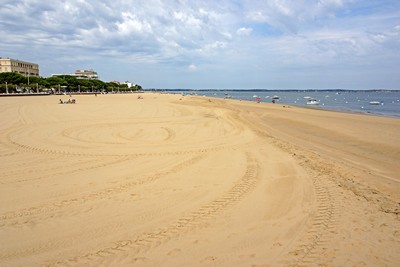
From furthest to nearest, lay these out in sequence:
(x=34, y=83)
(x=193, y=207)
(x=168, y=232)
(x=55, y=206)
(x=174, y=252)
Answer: (x=34, y=83) < (x=193, y=207) < (x=55, y=206) < (x=168, y=232) < (x=174, y=252)

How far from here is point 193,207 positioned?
18.3 feet

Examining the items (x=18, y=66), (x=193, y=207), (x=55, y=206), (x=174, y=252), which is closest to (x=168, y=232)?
(x=174, y=252)

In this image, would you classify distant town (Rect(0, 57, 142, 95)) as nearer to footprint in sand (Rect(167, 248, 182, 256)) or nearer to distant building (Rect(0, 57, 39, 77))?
distant building (Rect(0, 57, 39, 77))

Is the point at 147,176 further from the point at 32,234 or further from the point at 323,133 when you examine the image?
the point at 323,133

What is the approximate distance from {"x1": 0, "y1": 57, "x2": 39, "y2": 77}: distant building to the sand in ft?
399

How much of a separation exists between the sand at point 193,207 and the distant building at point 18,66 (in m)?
122

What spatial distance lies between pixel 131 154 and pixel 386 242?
7662 millimetres

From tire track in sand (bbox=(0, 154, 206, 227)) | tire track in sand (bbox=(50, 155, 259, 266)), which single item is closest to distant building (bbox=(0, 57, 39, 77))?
tire track in sand (bbox=(0, 154, 206, 227))

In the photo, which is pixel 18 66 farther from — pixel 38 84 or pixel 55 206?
pixel 55 206

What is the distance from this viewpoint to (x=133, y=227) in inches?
187

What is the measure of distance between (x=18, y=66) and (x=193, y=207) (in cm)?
13795

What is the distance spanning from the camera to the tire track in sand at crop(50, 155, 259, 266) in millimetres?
3951

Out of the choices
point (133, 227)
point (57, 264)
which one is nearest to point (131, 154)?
point (133, 227)

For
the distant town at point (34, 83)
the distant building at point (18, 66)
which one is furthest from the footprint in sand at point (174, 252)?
the distant building at point (18, 66)
